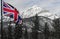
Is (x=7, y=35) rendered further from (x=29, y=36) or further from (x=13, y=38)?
(x=29, y=36)

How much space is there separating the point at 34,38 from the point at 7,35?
970cm

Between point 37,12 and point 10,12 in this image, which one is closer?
point 10,12

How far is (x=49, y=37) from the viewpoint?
8206 centimetres

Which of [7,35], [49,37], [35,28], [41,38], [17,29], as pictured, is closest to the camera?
[17,29]

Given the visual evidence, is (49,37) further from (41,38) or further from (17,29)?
(17,29)

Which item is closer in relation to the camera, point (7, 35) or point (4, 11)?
point (4, 11)

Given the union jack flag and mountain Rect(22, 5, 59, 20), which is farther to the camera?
mountain Rect(22, 5, 59, 20)

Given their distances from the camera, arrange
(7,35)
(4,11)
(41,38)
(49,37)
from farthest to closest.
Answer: (41,38)
(49,37)
(7,35)
(4,11)

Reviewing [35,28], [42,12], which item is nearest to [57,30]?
[35,28]

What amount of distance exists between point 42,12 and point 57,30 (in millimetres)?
47023

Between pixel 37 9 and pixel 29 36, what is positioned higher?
pixel 37 9

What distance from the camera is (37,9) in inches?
4951

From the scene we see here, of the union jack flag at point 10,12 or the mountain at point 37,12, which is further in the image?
the mountain at point 37,12

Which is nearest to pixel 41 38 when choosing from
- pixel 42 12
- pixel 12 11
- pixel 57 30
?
pixel 57 30
